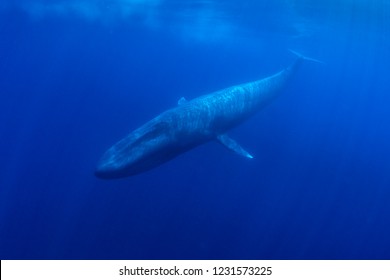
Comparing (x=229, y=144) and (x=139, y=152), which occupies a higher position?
(x=229, y=144)

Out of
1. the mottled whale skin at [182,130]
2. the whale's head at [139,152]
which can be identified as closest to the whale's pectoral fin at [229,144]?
the mottled whale skin at [182,130]

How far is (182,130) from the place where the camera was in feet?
32.3

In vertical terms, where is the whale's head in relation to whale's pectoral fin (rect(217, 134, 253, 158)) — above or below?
below

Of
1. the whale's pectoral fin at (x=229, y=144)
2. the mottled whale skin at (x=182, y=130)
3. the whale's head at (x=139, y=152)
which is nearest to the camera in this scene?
the whale's head at (x=139, y=152)

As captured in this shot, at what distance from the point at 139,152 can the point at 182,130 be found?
5.83 feet

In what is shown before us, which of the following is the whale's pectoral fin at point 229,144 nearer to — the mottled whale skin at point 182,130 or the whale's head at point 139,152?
the mottled whale skin at point 182,130

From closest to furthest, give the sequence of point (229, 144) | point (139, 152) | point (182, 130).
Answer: point (139, 152) < point (182, 130) < point (229, 144)

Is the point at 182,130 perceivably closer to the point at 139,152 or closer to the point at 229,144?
the point at 139,152

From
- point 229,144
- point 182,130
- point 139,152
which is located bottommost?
point 139,152

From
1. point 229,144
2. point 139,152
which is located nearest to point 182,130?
point 139,152

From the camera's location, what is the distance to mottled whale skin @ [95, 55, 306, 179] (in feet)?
26.9

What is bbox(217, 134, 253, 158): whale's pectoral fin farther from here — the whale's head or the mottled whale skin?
the whale's head

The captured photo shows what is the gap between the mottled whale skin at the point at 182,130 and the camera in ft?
26.9

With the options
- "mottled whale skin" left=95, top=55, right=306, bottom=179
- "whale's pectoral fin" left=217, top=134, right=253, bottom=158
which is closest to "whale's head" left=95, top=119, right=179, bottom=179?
"mottled whale skin" left=95, top=55, right=306, bottom=179
